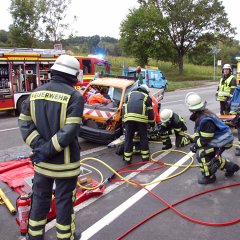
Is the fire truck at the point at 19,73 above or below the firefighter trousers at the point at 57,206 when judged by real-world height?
above

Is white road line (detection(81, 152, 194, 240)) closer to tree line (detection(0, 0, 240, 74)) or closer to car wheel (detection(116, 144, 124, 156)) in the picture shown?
car wheel (detection(116, 144, 124, 156))

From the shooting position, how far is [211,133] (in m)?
4.75

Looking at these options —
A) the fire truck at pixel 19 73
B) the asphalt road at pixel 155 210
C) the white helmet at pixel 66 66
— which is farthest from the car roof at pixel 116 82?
the white helmet at pixel 66 66

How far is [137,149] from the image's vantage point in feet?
21.6

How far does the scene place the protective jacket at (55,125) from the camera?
2975mm

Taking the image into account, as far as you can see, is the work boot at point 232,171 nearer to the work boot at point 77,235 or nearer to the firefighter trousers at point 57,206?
the work boot at point 77,235

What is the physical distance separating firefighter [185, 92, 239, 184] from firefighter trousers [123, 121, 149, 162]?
1.22 metres

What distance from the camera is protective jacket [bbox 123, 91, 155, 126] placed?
5895 millimetres

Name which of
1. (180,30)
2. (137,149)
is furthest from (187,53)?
(137,149)

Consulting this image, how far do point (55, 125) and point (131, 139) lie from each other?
122 inches

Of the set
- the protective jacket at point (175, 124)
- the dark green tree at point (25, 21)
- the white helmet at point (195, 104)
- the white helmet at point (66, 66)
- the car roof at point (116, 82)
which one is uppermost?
the dark green tree at point (25, 21)

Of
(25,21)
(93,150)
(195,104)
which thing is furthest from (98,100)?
(25,21)

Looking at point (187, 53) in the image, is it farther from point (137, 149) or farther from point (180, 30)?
point (137, 149)

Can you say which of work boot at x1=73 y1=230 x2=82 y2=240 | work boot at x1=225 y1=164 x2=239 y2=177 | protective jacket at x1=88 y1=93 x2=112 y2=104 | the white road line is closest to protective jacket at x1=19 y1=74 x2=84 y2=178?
work boot at x1=73 y1=230 x2=82 y2=240
